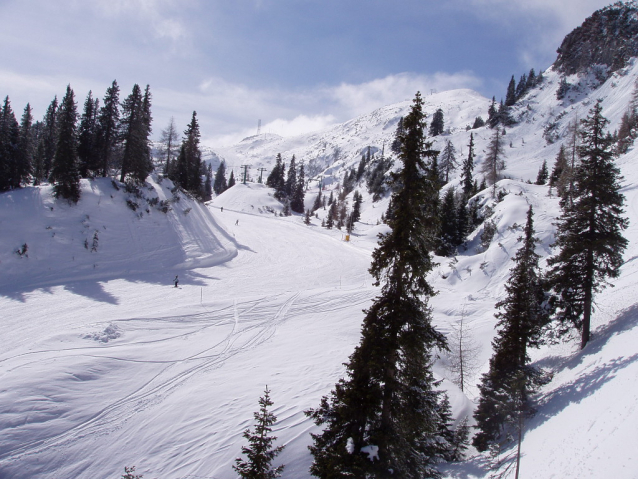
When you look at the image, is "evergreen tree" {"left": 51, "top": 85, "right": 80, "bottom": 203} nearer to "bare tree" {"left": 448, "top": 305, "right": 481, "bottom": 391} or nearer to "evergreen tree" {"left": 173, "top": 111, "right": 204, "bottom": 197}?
"evergreen tree" {"left": 173, "top": 111, "right": 204, "bottom": 197}

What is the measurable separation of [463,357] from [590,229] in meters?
12.3

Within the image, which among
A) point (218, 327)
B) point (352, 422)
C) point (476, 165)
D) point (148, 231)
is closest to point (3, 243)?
point (148, 231)

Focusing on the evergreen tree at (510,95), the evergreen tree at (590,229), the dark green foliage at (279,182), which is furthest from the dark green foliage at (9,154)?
the evergreen tree at (510,95)

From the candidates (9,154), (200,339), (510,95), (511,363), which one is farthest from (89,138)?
(510,95)

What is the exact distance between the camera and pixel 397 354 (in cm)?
998

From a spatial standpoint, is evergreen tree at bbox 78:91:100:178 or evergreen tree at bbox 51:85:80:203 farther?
evergreen tree at bbox 78:91:100:178

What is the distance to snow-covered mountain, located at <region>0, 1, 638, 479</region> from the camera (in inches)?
512

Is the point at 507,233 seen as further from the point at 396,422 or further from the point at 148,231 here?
the point at 148,231

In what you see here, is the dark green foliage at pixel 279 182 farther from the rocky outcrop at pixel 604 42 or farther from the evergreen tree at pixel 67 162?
the rocky outcrop at pixel 604 42

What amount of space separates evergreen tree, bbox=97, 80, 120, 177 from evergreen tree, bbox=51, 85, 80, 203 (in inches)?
229

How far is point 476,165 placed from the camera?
292 feet

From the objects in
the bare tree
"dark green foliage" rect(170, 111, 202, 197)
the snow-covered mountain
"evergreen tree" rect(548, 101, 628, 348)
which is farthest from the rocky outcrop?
"dark green foliage" rect(170, 111, 202, 197)

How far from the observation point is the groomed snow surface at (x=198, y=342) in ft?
42.5

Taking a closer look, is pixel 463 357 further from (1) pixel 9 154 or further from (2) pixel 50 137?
(2) pixel 50 137
